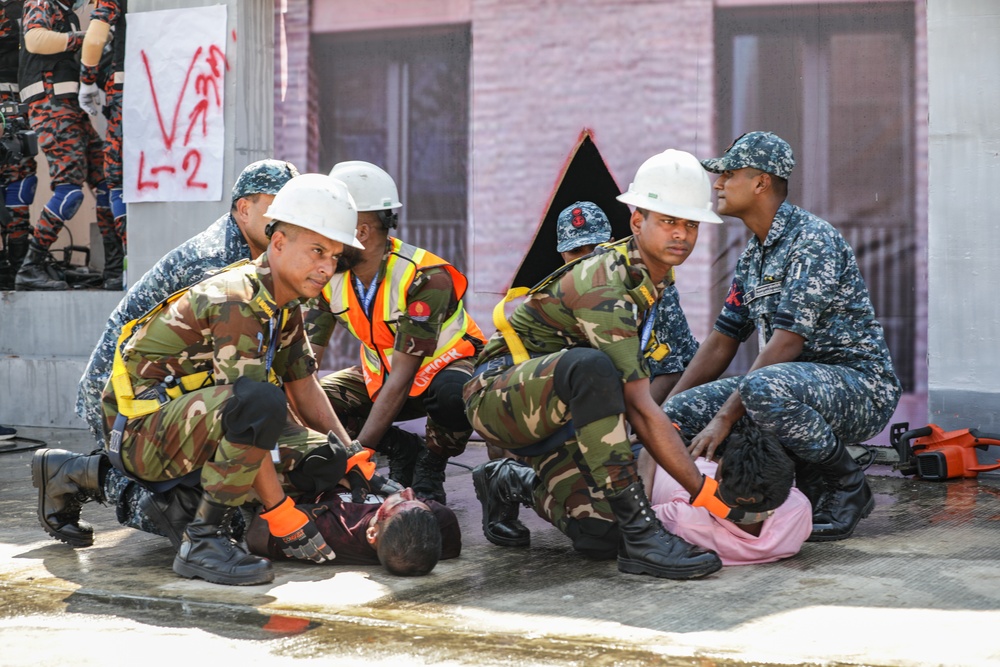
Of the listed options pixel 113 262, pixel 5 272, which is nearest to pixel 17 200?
pixel 5 272

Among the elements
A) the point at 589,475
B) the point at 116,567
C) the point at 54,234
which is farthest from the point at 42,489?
the point at 54,234

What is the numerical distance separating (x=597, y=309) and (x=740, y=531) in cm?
83

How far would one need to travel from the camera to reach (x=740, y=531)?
Answer: 12.2 feet

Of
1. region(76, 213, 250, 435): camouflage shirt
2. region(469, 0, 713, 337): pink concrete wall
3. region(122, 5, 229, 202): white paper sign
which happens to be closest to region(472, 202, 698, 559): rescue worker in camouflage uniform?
region(469, 0, 713, 337): pink concrete wall

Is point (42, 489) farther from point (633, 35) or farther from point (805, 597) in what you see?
point (633, 35)

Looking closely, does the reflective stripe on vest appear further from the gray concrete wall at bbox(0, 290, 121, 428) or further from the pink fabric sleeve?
the gray concrete wall at bbox(0, 290, 121, 428)

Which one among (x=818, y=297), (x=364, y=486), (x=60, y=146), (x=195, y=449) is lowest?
(x=364, y=486)

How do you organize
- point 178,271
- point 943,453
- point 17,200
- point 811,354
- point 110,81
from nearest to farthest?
1. point 178,271
2. point 811,354
3. point 943,453
4. point 110,81
5. point 17,200

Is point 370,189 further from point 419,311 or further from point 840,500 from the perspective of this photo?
point 840,500

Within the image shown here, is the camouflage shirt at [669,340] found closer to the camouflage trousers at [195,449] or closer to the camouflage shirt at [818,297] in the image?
the camouflage shirt at [818,297]

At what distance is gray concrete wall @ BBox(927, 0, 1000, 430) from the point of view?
215 inches

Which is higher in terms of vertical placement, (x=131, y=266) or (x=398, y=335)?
(x=131, y=266)

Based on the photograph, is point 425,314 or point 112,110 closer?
point 425,314

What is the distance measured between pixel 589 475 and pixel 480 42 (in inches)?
136
